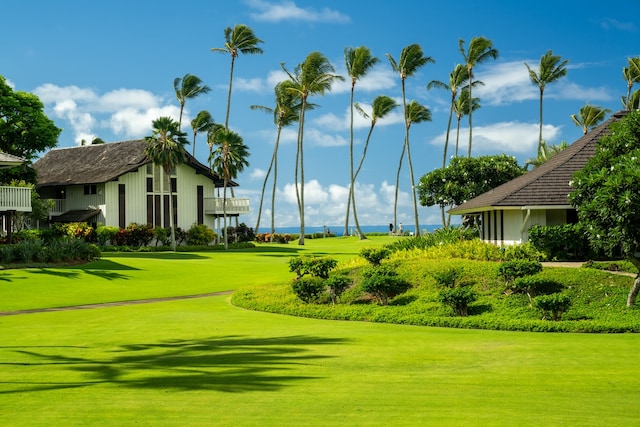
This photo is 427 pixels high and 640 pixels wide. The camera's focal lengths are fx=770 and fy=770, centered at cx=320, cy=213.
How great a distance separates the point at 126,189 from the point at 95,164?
17.3 feet

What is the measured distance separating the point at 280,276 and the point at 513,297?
631 inches

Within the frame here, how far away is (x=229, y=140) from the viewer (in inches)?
2429

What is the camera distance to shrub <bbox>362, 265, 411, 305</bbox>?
2212 centimetres

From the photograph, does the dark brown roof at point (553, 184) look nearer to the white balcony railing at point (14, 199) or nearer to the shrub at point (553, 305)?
the shrub at point (553, 305)

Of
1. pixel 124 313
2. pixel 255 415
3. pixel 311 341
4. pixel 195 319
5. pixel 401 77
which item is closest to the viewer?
pixel 255 415

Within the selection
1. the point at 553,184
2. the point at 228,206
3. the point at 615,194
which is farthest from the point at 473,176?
the point at 615,194

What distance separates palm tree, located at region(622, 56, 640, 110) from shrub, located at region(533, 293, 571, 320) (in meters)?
55.0

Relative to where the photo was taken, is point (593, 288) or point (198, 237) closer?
point (593, 288)

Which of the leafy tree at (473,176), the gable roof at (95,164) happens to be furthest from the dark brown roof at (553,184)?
the gable roof at (95,164)

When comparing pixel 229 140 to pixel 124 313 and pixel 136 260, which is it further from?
pixel 124 313

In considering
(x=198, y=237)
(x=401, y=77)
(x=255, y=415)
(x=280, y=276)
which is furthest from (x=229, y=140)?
(x=255, y=415)

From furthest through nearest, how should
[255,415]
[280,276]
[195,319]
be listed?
[280,276]
[195,319]
[255,415]

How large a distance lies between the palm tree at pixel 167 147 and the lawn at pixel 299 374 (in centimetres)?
3505

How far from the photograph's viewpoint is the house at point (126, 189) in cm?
5756
